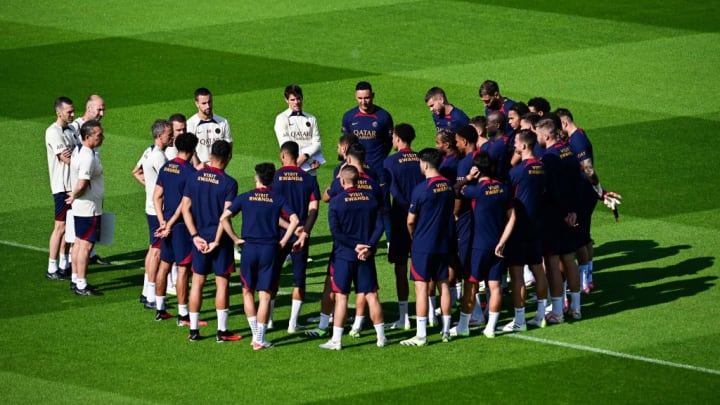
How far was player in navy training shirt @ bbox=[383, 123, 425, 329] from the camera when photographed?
18359mm

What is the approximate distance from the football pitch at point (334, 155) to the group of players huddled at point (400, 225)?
48 centimetres

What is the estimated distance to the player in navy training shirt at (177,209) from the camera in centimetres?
1823

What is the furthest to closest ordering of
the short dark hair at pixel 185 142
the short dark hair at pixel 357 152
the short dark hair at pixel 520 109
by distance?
the short dark hair at pixel 520 109 < the short dark hair at pixel 185 142 < the short dark hair at pixel 357 152

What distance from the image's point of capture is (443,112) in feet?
68.2

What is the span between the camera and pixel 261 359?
17109 mm

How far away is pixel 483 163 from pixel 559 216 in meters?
1.85

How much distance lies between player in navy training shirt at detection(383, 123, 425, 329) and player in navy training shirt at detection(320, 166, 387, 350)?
95 cm

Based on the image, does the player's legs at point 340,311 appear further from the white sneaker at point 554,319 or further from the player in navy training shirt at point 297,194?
the white sneaker at point 554,319

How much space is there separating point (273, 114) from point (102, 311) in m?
10.7

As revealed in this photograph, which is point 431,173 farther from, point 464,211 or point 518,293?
point 518,293

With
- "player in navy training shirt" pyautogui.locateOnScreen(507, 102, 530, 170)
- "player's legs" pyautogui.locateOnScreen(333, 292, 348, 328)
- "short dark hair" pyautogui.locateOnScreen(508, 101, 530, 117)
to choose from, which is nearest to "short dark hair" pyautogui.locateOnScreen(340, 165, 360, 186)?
"player's legs" pyautogui.locateOnScreen(333, 292, 348, 328)

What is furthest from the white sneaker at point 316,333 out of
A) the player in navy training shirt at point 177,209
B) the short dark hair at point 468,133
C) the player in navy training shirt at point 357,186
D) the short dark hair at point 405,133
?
the short dark hair at point 468,133

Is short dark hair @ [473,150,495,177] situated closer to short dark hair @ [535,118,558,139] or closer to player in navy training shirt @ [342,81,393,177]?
short dark hair @ [535,118,558,139]

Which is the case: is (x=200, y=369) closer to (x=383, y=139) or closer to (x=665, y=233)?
(x=383, y=139)
